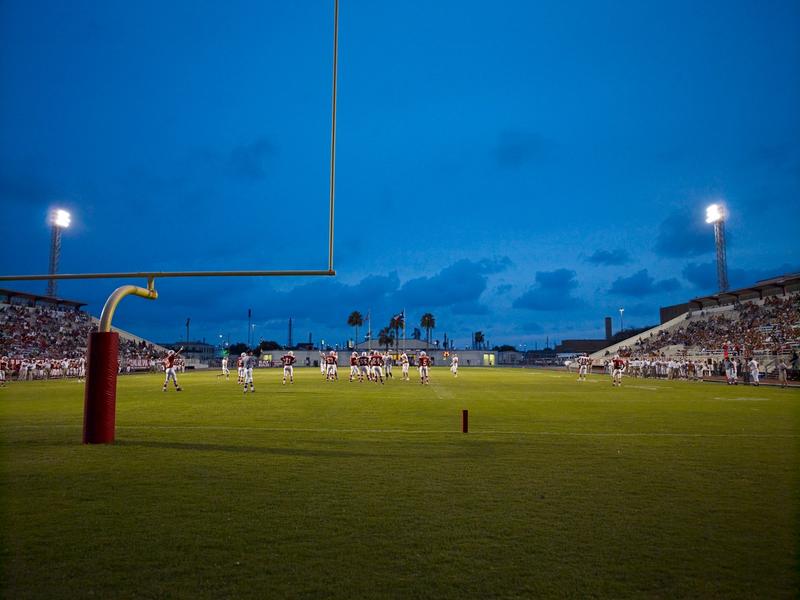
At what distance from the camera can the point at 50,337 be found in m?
51.8

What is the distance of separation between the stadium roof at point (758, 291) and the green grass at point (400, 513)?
4847cm

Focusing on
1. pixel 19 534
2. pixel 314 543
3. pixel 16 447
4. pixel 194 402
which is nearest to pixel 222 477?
pixel 19 534

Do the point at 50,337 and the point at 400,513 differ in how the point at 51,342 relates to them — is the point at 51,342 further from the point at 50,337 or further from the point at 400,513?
the point at 400,513

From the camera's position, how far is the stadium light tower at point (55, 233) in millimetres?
39969

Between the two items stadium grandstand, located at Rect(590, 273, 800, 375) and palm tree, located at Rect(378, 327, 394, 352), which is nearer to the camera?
stadium grandstand, located at Rect(590, 273, 800, 375)

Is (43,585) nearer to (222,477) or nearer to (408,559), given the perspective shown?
(408,559)

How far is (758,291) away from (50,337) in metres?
70.4

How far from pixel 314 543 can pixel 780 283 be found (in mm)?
59331

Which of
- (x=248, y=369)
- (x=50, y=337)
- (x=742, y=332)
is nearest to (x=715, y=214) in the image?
(x=742, y=332)

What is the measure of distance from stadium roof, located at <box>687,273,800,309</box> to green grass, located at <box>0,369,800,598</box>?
159ft

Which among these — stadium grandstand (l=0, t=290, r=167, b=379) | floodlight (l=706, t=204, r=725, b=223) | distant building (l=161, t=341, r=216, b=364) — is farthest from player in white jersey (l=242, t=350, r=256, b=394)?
distant building (l=161, t=341, r=216, b=364)

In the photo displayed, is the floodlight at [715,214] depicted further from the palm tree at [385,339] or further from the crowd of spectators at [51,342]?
the palm tree at [385,339]

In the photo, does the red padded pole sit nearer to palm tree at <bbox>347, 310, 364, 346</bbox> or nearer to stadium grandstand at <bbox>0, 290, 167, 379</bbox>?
stadium grandstand at <bbox>0, 290, 167, 379</bbox>

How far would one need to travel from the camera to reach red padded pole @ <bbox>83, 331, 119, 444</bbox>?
31.2 ft
